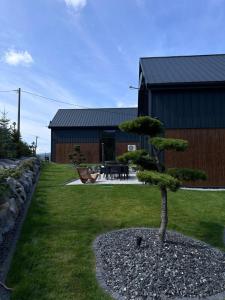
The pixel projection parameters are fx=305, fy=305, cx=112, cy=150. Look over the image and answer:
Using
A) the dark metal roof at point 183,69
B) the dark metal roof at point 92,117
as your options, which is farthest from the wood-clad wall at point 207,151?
the dark metal roof at point 92,117

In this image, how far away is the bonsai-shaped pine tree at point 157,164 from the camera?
566 cm

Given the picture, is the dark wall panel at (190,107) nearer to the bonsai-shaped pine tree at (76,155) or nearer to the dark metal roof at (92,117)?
the bonsai-shaped pine tree at (76,155)

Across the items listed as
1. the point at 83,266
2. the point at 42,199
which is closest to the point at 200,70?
the point at 42,199

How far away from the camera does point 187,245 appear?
19.9 feet

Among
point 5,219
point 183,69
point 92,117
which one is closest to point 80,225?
point 5,219

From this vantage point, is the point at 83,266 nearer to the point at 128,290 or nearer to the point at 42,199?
the point at 128,290

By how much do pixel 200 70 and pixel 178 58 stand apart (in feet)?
12.7

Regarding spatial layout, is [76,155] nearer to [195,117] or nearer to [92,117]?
[92,117]

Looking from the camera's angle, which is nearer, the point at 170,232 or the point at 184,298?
the point at 184,298

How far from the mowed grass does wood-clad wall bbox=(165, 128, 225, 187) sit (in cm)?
155

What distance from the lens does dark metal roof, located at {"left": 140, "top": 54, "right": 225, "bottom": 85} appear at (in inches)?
522

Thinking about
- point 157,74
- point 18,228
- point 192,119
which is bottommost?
point 18,228

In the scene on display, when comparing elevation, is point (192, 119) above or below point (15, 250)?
above

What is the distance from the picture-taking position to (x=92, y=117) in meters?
33.4
